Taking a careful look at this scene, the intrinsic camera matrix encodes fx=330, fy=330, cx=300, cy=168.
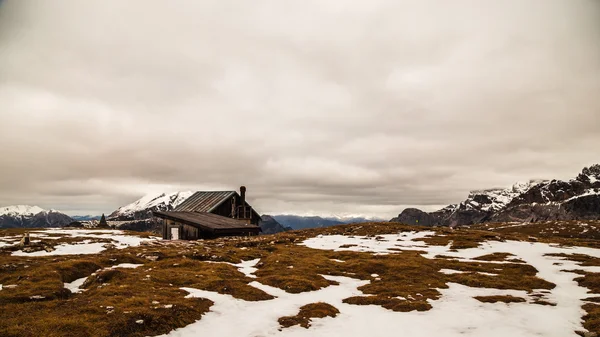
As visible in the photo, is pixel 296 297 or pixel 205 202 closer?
pixel 296 297

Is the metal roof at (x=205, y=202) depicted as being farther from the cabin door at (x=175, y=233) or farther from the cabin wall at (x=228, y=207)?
the cabin door at (x=175, y=233)

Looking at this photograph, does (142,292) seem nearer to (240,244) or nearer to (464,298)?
(464,298)

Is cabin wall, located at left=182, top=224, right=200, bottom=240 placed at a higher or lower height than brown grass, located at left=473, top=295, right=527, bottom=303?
higher

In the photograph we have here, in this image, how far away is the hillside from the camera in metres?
15.7

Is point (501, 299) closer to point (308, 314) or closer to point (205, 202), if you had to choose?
point (308, 314)

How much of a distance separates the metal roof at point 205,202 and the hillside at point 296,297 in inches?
1548

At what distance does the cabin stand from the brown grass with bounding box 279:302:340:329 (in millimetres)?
39508

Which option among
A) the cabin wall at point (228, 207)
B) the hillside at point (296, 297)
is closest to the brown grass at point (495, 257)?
the hillside at point (296, 297)

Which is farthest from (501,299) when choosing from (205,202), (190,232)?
(205,202)

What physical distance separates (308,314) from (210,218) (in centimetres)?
5135

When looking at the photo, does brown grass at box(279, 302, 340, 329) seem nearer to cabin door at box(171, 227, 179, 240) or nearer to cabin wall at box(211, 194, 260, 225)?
cabin door at box(171, 227, 179, 240)

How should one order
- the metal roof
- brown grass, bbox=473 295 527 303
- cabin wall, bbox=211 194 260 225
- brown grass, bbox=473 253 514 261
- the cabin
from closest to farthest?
brown grass, bbox=473 295 527 303
brown grass, bbox=473 253 514 261
the cabin
the metal roof
cabin wall, bbox=211 194 260 225

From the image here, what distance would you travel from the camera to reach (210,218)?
6631cm

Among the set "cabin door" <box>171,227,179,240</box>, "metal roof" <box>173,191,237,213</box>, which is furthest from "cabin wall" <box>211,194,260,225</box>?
"cabin door" <box>171,227,179,240</box>
